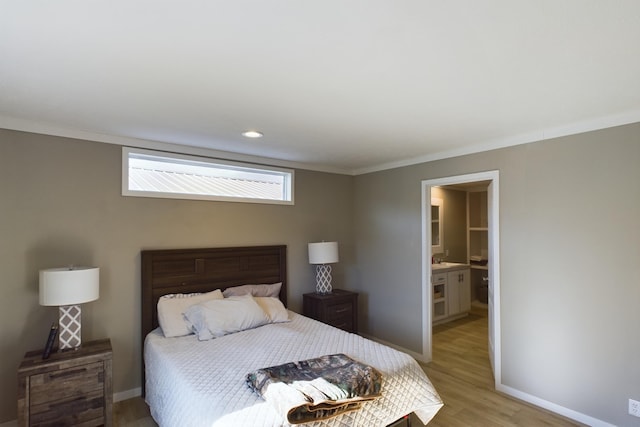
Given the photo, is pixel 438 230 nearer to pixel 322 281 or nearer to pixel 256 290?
pixel 322 281

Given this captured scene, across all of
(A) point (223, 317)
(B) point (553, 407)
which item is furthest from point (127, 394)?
(B) point (553, 407)

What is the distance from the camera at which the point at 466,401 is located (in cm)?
296

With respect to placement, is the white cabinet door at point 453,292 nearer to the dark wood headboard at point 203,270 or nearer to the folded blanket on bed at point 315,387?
the dark wood headboard at point 203,270

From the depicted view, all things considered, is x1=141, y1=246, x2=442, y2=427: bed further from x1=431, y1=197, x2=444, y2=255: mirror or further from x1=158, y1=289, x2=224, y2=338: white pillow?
x1=431, y1=197, x2=444, y2=255: mirror

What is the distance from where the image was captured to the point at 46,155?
8.90 ft

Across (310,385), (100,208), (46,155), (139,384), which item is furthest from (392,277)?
(46,155)

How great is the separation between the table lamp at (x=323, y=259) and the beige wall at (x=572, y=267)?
1638 mm

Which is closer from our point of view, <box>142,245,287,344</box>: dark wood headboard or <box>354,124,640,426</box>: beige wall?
<box>354,124,640,426</box>: beige wall

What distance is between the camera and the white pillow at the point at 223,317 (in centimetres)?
280

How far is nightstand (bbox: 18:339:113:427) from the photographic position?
223 centimetres

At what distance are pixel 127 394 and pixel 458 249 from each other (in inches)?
215

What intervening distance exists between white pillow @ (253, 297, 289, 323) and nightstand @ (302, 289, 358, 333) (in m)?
0.54

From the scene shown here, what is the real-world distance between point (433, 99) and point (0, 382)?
3780 millimetres

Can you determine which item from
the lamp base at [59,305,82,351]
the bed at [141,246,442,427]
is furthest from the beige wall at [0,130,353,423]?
the lamp base at [59,305,82,351]
